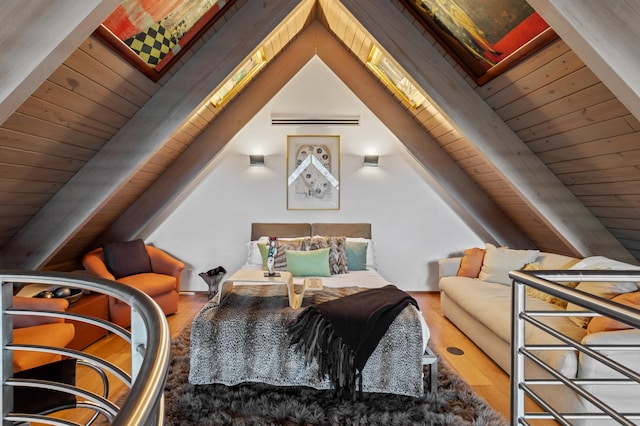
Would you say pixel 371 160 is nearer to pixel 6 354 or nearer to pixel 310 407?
pixel 310 407

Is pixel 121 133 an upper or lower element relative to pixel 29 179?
upper

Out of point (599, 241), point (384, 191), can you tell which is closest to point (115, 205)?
point (384, 191)

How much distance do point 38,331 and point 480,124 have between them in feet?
10.9

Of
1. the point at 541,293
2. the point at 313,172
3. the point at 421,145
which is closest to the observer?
the point at 541,293

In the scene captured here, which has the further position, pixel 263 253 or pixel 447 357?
pixel 263 253

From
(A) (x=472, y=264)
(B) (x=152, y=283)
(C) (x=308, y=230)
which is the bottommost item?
(B) (x=152, y=283)

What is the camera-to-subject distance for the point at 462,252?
455 cm

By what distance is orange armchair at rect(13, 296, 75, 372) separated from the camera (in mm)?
2098

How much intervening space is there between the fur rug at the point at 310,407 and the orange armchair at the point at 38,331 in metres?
0.74

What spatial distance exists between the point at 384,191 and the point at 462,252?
125 cm

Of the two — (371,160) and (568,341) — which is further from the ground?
(371,160)

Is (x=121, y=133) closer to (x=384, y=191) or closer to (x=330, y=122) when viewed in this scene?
(x=330, y=122)

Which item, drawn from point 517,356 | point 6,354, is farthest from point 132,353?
point 517,356

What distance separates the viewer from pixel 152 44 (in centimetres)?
234
